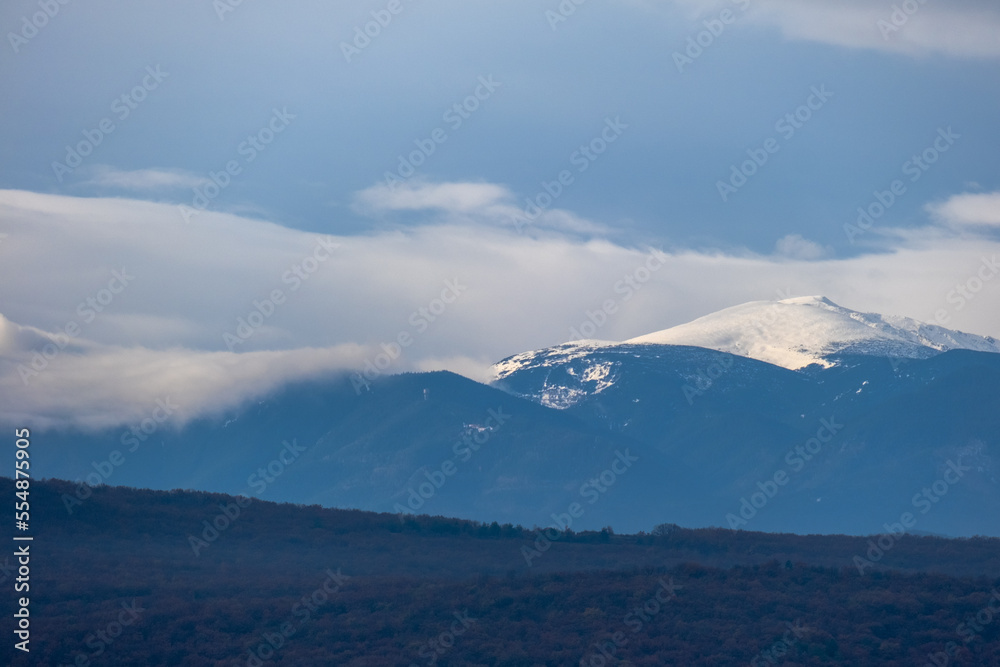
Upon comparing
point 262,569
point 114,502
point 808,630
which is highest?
point 114,502

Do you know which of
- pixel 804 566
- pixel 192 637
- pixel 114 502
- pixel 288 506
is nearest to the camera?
pixel 192 637

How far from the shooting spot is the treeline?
5209 centimetres

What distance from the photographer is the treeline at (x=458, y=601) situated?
52094 millimetres

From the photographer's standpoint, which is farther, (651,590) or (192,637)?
(651,590)

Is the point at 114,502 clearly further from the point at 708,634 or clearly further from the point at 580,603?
the point at 708,634

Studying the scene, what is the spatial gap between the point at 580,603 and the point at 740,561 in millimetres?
19831

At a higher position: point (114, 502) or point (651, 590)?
point (114, 502)

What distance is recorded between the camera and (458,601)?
5909 centimetres

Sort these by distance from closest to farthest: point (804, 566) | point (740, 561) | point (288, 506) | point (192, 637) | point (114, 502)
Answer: point (192, 637) < point (804, 566) < point (740, 561) < point (114, 502) < point (288, 506)

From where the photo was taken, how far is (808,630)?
54250 mm

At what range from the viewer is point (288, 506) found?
288 feet

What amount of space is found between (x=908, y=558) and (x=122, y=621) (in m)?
51.2

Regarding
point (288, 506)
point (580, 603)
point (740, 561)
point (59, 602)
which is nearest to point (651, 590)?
point (580, 603)

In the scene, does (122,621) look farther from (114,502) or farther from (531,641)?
(114,502)
